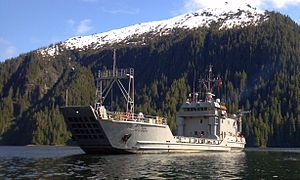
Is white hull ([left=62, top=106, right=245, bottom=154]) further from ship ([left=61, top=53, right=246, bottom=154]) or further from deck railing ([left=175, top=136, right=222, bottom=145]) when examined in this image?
deck railing ([left=175, top=136, right=222, bottom=145])

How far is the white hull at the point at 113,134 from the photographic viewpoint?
2729 inches

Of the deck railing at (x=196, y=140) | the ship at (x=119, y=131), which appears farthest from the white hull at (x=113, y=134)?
the deck railing at (x=196, y=140)

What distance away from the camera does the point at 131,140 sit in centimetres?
7231

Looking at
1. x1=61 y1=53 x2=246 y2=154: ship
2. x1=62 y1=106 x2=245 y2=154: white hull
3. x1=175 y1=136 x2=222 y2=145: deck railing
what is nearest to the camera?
x1=62 y1=106 x2=245 y2=154: white hull

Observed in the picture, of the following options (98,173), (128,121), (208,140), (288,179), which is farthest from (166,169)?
(208,140)

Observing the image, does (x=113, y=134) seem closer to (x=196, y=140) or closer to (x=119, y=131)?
(x=119, y=131)

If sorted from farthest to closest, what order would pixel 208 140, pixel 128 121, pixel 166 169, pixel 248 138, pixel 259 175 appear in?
pixel 248 138, pixel 208 140, pixel 128 121, pixel 166 169, pixel 259 175

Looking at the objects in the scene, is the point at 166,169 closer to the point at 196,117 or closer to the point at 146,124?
the point at 146,124

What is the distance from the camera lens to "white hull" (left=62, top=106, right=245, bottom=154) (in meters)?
69.3

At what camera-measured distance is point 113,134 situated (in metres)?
70.1

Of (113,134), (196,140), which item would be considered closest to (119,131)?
(113,134)

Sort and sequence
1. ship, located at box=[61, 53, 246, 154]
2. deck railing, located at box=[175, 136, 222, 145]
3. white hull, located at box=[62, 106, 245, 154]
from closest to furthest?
white hull, located at box=[62, 106, 245, 154]
ship, located at box=[61, 53, 246, 154]
deck railing, located at box=[175, 136, 222, 145]

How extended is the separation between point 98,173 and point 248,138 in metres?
150

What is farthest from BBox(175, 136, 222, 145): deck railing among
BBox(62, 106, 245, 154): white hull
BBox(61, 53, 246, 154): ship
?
BBox(62, 106, 245, 154): white hull
